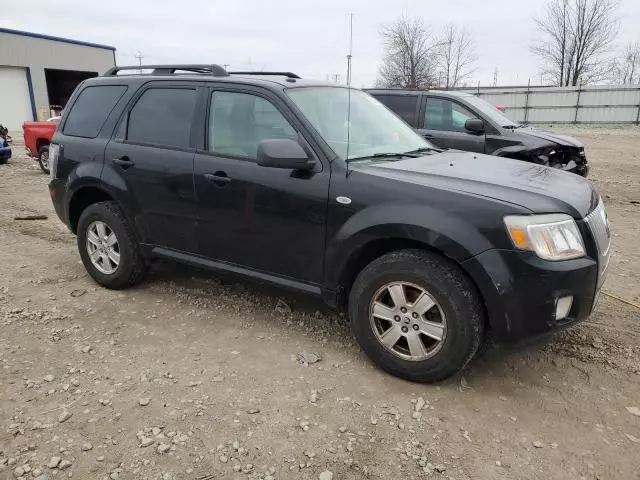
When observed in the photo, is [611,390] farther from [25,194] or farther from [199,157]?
[25,194]

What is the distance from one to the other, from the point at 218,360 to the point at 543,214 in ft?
7.34

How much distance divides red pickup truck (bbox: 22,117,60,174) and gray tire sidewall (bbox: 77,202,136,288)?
28.6ft

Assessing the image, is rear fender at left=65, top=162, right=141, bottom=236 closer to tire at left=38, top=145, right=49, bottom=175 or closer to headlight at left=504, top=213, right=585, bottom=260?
headlight at left=504, top=213, right=585, bottom=260

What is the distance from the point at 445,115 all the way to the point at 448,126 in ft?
0.61

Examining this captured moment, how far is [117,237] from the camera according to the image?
14.6 ft

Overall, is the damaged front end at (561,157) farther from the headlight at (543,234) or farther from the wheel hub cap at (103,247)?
the wheel hub cap at (103,247)

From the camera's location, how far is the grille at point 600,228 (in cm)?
292

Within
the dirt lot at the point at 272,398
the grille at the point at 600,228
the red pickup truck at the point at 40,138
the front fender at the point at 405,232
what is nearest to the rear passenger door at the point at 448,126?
the dirt lot at the point at 272,398

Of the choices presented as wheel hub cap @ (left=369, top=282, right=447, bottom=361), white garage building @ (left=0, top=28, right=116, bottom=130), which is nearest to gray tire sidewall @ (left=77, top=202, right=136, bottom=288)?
wheel hub cap @ (left=369, top=282, right=447, bottom=361)

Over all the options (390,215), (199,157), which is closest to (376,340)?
(390,215)

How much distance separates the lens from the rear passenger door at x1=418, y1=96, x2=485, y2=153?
763cm

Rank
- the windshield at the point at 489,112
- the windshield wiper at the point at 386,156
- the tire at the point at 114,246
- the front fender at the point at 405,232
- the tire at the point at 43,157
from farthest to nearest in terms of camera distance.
Result: the tire at the point at 43,157, the windshield at the point at 489,112, the tire at the point at 114,246, the windshield wiper at the point at 386,156, the front fender at the point at 405,232

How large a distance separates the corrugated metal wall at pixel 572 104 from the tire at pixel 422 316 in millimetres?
27657

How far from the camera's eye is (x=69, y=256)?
5.68 m
